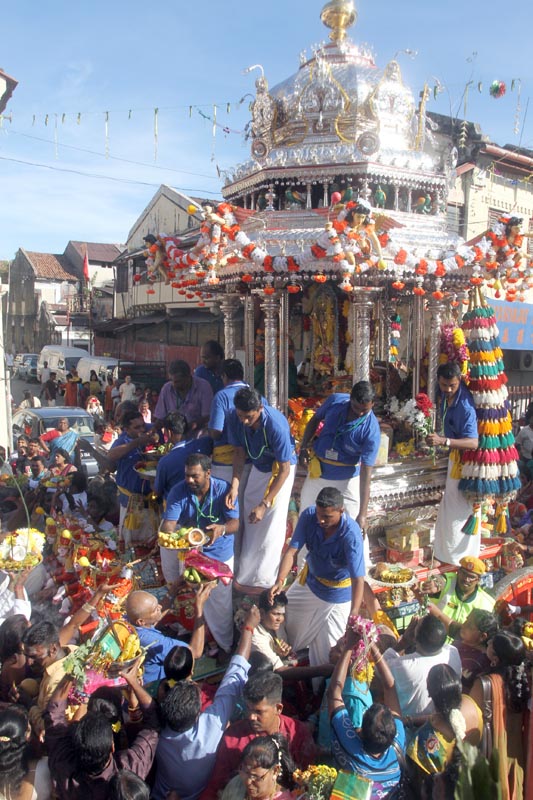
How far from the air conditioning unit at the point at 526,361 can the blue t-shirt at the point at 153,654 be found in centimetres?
1427

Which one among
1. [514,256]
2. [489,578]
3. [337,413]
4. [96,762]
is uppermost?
[514,256]

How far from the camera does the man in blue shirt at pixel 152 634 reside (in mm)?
3676

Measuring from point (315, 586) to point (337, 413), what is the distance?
1.66 meters

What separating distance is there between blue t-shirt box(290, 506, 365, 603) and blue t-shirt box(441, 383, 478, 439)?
94.4 inches

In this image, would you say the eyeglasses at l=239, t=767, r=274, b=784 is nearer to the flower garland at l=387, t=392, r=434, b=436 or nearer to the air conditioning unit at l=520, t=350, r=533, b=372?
the flower garland at l=387, t=392, r=434, b=436

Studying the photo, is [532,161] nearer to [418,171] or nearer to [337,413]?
[418,171]

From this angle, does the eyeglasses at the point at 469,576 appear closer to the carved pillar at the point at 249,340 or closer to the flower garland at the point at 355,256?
the flower garland at the point at 355,256

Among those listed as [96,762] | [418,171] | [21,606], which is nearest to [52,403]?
[418,171]

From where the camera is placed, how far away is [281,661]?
4371 mm

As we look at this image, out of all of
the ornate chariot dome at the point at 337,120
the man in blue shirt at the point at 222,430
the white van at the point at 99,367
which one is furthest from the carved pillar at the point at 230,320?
the white van at the point at 99,367

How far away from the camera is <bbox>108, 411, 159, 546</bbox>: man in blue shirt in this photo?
20.7 ft

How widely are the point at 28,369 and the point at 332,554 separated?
88.6 feet

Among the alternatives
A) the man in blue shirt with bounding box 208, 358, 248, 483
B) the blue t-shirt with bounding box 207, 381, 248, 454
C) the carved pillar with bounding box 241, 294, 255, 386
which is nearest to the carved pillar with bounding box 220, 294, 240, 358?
the carved pillar with bounding box 241, 294, 255, 386

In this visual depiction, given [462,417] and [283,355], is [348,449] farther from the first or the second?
[283,355]
